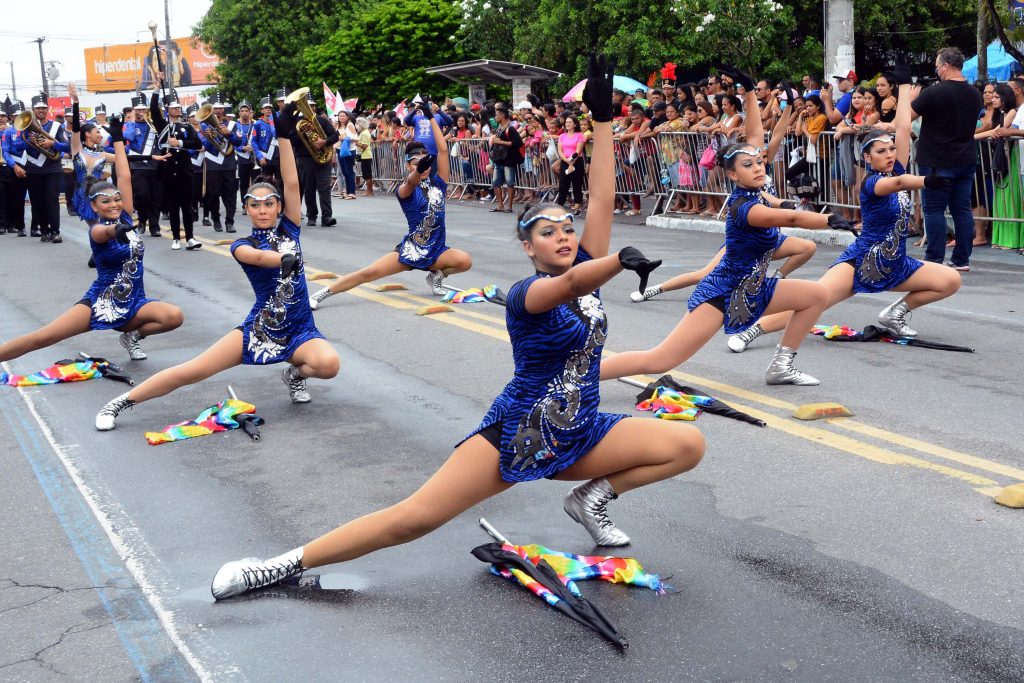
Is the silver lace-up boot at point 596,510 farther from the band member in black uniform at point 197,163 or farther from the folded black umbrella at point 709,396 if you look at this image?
the band member in black uniform at point 197,163

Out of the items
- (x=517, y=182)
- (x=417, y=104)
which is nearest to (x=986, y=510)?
(x=417, y=104)

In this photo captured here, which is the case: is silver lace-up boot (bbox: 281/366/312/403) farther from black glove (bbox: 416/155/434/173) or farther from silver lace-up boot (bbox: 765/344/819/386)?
black glove (bbox: 416/155/434/173)

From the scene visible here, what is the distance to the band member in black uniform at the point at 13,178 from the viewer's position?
69.6 feet

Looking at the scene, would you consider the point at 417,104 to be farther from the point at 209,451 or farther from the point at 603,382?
the point at 209,451

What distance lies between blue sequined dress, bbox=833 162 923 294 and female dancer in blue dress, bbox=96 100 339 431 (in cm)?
398

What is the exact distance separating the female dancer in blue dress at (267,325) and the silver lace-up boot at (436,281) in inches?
179

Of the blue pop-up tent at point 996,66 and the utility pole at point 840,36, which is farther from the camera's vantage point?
the blue pop-up tent at point 996,66

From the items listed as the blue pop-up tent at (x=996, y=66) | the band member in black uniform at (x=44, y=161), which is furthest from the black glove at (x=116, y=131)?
the blue pop-up tent at (x=996, y=66)

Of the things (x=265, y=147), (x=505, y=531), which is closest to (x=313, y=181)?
(x=265, y=147)

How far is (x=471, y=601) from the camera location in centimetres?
466

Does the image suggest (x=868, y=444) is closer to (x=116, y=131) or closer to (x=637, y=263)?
(x=637, y=263)

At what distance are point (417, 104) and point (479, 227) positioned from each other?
6.75 metres

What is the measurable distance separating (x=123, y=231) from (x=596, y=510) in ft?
16.7

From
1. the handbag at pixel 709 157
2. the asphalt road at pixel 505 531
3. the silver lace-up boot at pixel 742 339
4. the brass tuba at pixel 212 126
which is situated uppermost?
the brass tuba at pixel 212 126
